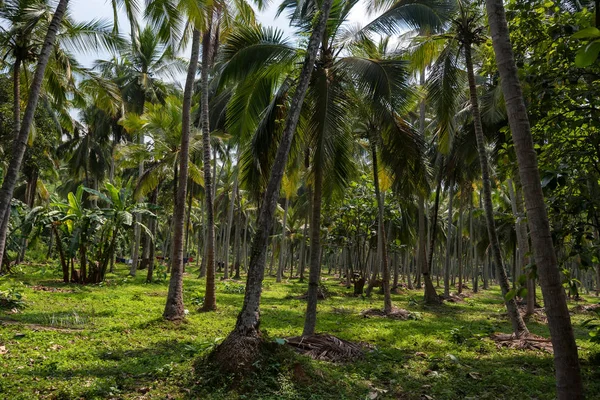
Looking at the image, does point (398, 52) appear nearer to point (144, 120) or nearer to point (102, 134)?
point (144, 120)

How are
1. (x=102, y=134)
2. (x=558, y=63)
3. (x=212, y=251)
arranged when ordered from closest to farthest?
(x=558, y=63) < (x=212, y=251) < (x=102, y=134)

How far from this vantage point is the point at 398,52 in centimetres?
1143

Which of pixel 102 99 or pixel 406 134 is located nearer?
pixel 406 134

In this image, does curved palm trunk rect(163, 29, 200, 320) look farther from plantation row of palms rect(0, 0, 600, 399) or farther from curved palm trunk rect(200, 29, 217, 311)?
curved palm trunk rect(200, 29, 217, 311)

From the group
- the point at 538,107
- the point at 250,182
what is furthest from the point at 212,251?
the point at 538,107

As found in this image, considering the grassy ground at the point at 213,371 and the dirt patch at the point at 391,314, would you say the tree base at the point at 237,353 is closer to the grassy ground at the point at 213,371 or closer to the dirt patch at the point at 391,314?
the grassy ground at the point at 213,371

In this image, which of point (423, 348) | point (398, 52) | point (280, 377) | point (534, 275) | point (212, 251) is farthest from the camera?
point (212, 251)

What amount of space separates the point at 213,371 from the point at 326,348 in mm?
2728

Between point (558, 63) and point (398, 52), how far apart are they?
7.10m

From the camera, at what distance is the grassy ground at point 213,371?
5.64 m

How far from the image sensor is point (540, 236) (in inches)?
156

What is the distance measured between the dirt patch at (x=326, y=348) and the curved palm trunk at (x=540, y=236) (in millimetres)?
4490

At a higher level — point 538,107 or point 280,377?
point 538,107

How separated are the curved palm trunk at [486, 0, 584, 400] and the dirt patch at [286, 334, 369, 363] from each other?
4.49 meters
